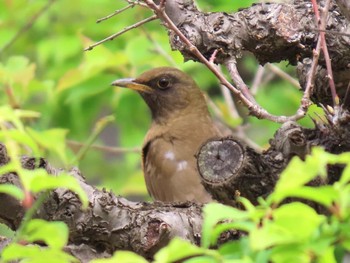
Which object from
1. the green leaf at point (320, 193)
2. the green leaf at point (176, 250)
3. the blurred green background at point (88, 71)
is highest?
the green leaf at point (320, 193)

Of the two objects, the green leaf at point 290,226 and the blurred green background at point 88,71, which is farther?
the blurred green background at point 88,71

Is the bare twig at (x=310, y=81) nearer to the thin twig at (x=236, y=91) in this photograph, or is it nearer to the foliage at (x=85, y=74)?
the thin twig at (x=236, y=91)

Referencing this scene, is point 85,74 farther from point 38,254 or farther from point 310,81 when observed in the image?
point 38,254

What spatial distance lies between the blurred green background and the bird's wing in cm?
58

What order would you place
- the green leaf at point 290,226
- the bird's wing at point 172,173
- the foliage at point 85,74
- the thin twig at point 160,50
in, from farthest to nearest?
the thin twig at point 160,50 < the foliage at point 85,74 < the bird's wing at point 172,173 < the green leaf at point 290,226

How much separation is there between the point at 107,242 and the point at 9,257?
1.55 m

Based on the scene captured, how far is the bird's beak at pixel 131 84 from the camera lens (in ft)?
20.8

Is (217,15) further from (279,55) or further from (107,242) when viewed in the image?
(107,242)

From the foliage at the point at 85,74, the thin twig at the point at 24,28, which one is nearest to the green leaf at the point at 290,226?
the foliage at the point at 85,74

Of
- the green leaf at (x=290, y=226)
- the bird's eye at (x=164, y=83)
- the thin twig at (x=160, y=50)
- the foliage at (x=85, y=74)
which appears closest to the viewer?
the green leaf at (x=290, y=226)

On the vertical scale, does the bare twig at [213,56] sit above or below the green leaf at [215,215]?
below

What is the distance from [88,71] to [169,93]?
61 cm

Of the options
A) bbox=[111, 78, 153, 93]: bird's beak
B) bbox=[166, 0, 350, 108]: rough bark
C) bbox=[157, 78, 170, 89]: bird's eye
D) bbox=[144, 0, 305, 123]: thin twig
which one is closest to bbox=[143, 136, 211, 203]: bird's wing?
bbox=[111, 78, 153, 93]: bird's beak

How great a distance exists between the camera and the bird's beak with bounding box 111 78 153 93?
633cm
